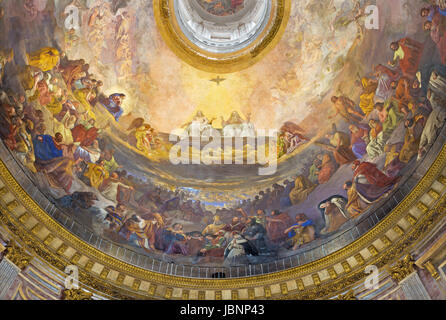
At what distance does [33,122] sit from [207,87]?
591cm

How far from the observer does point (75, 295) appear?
37.9ft

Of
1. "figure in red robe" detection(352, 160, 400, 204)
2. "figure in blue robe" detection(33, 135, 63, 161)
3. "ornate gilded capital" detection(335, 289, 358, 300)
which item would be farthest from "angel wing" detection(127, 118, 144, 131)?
"ornate gilded capital" detection(335, 289, 358, 300)

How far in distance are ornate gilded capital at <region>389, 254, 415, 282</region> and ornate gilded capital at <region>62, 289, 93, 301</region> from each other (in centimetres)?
746

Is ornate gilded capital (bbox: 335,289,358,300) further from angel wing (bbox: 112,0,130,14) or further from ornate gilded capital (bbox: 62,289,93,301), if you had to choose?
angel wing (bbox: 112,0,130,14)

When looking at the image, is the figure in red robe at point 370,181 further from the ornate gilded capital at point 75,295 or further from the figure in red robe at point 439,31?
the ornate gilded capital at point 75,295

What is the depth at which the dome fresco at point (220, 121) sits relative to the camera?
12.9 m

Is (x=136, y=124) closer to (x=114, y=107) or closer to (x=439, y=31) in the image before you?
(x=114, y=107)

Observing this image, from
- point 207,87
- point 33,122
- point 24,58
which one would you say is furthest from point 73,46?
point 207,87

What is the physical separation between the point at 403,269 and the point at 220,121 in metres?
7.94

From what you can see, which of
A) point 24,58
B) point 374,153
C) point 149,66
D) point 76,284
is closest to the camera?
point 76,284

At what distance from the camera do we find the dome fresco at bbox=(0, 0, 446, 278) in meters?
12.9

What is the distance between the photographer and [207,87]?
16359mm

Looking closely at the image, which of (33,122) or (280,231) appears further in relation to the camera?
(280,231)

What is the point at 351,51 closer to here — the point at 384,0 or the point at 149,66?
the point at 384,0
